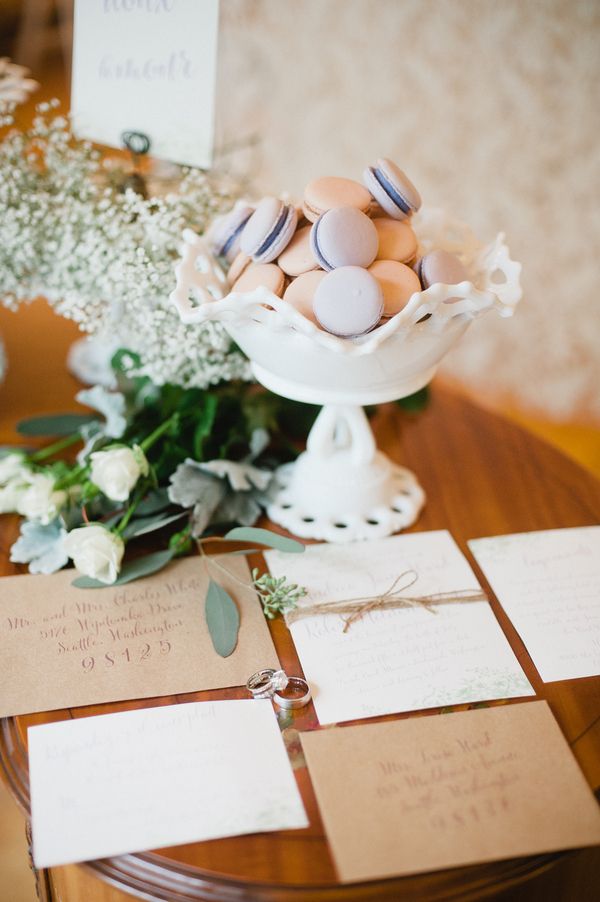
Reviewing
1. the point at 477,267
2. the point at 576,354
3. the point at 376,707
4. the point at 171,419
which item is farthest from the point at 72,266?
the point at 576,354

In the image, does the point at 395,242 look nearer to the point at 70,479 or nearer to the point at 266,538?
the point at 266,538

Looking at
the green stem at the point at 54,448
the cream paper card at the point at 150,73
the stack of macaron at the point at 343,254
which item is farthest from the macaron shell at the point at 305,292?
the green stem at the point at 54,448

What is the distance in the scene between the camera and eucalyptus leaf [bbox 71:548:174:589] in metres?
0.86

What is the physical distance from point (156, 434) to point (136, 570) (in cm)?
20

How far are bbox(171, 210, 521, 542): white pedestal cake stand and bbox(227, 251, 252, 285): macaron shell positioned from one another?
0.07 feet

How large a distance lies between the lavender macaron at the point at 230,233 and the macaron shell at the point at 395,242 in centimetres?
16

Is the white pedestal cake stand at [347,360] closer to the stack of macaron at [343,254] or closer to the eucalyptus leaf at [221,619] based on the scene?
the stack of macaron at [343,254]

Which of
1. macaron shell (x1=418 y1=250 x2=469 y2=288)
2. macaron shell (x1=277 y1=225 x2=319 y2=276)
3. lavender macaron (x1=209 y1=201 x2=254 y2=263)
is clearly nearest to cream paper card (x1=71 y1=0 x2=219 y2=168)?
lavender macaron (x1=209 y1=201 x2=254 y2=263)

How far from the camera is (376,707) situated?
730mm

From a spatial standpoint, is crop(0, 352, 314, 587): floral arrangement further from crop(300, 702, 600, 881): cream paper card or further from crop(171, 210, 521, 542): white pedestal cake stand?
crop(300, 702, 600, 881): cream paper card

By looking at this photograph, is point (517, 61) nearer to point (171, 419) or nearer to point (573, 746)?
point (171, 419)

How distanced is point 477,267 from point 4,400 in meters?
0.82

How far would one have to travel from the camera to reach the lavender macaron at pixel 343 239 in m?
0.74

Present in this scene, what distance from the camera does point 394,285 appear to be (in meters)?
0.76
